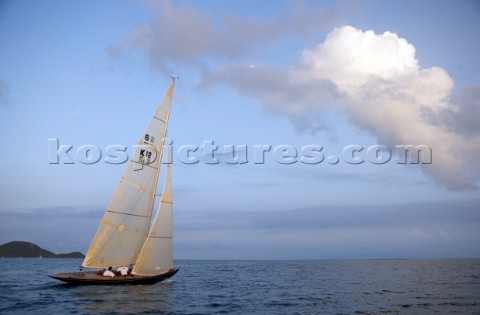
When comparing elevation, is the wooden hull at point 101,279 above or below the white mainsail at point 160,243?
below

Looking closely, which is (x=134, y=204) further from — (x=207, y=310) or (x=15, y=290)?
(x=15, y=290)

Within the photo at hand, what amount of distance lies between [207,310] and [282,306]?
6.26 m

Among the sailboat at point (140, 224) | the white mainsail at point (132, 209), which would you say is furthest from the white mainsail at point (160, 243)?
the white mainsail at point (132, 209)

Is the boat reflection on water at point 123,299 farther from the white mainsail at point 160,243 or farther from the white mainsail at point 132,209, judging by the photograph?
the white mainsail at point 132,209

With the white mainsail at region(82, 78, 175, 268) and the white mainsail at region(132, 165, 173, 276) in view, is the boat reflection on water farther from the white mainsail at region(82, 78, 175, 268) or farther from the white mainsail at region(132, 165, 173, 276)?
the white mainsail at region(82, 78, 175, 268)

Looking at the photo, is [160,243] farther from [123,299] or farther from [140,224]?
[123,299]

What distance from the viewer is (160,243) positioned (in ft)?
129

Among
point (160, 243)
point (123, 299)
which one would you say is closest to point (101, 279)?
point (123, 299)

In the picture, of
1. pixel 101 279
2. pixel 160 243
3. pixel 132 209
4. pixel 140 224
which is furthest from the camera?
pixel 140 224

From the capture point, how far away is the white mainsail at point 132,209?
126ft

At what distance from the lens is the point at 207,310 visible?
31.7 meters

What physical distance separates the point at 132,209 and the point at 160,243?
13.8 ft

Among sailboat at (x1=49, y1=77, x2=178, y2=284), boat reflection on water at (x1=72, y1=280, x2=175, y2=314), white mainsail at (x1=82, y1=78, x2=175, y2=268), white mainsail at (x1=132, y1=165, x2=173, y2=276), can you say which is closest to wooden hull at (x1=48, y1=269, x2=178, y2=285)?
sailboat at (x1=49, y1=77, x2=178, y2=284)

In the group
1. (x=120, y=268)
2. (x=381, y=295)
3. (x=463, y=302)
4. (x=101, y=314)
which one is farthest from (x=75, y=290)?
(x=463, y=302)
